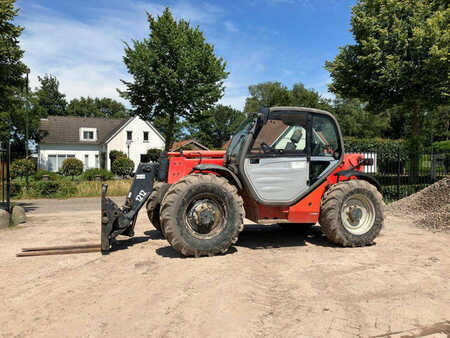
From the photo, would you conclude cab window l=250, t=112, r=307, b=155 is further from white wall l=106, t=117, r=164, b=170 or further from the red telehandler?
white wall l=106, t=117, r=164, b=170

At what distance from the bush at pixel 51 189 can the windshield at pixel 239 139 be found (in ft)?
38.8

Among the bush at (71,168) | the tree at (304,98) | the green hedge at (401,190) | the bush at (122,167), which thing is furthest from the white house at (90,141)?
the green hedge at (401,190)

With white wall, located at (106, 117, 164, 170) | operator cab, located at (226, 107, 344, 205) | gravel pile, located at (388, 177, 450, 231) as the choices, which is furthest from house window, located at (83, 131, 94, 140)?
operator cab, located at (226, 107, 344, 205)

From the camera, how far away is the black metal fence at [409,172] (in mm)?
11734

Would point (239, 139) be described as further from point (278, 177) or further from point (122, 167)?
point (122, 167)

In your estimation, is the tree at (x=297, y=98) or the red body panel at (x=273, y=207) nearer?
the red body panel at (x=273, y=207)

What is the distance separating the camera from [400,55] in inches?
565

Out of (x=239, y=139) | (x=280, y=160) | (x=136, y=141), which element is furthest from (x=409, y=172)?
(x=136, y=141)

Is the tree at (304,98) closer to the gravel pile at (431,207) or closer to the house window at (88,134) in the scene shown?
the house window at (88,134)

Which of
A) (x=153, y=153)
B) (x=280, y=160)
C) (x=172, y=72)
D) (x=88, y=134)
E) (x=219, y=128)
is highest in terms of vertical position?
(x=219, y=128)

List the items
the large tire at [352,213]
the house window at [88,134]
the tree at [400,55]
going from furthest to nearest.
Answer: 1. the house window at [88,134]
2. the tree at [400,55]
3. the large tire at [352,213]

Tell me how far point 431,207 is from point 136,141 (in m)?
32.5

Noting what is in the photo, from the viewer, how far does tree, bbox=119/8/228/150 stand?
22.4 m

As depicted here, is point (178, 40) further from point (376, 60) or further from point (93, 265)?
point (93, 265)
